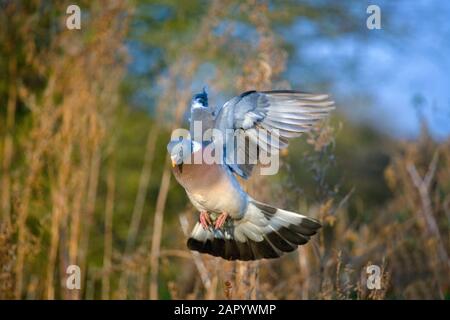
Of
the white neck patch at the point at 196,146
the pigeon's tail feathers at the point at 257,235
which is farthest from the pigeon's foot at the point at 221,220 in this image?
the white neck patch at the point at 196,146

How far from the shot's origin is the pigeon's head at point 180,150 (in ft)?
8.32

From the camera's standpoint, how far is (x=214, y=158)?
8.98 feet

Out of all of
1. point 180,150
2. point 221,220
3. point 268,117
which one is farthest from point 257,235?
point 180,150

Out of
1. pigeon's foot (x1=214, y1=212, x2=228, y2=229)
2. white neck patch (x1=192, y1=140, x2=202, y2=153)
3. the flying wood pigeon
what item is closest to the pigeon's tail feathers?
the flying wood pigeon

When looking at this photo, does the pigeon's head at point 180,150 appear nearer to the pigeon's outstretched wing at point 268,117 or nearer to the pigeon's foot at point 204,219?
the pigeon's outstretched wing at point 268,117

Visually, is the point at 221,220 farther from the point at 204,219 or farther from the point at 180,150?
the point at 180,150

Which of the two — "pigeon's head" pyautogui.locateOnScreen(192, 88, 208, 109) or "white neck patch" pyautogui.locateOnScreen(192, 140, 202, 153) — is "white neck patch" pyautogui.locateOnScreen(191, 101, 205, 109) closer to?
"pigeon's head" pyautogui.locateOnScreen(192, 88, 208, 109)

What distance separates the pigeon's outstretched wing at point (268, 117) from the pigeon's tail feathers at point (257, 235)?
266mm

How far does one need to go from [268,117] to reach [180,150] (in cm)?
42

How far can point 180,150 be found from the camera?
2.55 m

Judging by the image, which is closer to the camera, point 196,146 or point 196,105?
point 196,146

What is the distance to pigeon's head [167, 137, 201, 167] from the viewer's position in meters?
2.54

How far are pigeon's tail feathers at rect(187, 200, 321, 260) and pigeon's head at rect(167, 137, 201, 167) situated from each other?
18.1 inches

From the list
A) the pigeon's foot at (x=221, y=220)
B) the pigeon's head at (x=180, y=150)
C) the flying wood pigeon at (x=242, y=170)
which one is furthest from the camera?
the pigeon's foot at (x=221, y=220)
